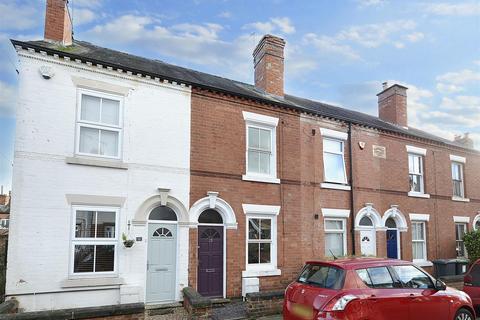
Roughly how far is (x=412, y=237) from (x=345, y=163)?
15.2 ft

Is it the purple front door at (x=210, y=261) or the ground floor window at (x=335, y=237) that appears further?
the ground floor window at (x=335, y=237)

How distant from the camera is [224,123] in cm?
1159

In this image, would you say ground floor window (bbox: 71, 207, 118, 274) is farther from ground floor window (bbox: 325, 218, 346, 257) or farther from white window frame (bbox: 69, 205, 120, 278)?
ground floor window (bbox: 325, 218, 346, 257)

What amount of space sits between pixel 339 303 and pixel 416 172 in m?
12.1

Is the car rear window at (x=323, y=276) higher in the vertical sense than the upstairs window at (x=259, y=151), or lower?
lower

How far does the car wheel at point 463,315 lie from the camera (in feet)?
24.1

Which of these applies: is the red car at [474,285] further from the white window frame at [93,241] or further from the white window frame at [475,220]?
the white window frame at [475,220]

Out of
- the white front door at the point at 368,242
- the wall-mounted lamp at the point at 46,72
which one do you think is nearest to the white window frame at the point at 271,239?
the white front door at the point at 368,242

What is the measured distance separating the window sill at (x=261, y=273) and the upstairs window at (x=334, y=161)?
3.85 m

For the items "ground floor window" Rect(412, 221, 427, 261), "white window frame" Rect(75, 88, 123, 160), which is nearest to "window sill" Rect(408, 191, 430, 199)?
"ground floor window" Rect(412, 221, 427, 261)

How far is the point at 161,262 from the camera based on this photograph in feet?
33.2

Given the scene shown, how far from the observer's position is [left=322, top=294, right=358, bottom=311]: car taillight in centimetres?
603

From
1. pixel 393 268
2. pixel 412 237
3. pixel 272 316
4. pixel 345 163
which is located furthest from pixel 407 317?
pixel 412 237

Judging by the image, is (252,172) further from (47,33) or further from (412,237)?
(412,237)
